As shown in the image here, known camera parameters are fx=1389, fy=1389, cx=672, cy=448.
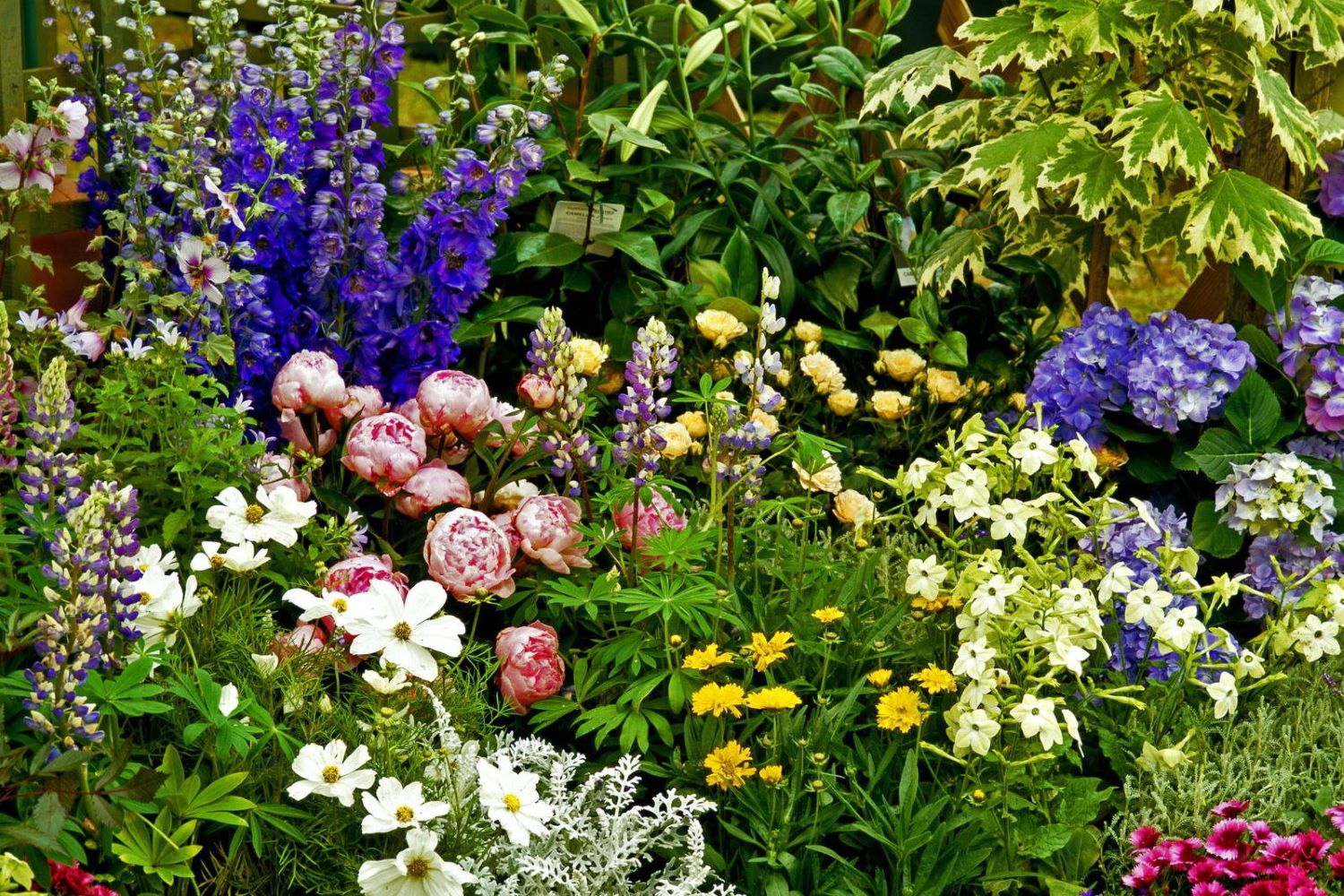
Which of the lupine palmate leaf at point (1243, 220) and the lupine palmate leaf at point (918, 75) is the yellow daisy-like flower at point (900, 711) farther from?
the lupine palmate leaf at point (918, 75)

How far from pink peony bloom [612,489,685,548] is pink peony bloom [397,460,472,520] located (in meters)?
0.26

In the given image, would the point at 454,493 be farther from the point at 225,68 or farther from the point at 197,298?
the point at 225,68

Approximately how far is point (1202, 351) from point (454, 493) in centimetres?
141

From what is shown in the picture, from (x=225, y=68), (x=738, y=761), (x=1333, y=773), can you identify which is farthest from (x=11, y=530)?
(x=1333, y=773)

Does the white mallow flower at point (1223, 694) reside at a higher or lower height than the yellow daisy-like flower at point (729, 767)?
higher

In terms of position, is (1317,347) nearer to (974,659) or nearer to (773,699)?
(974,659)

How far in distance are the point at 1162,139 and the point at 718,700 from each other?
4.53ft

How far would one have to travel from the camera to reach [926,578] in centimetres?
211

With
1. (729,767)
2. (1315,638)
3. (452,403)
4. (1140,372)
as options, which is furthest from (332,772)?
(1140,372)

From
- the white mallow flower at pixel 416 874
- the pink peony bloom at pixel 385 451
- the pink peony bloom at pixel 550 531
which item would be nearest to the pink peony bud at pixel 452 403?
the pink peony bloom at pixel 385 451

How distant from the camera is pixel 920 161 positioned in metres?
3.40

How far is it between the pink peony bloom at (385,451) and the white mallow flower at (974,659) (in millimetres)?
914

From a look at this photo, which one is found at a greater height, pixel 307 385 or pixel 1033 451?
pixel 1033 451

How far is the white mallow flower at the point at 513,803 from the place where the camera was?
1715 mm
